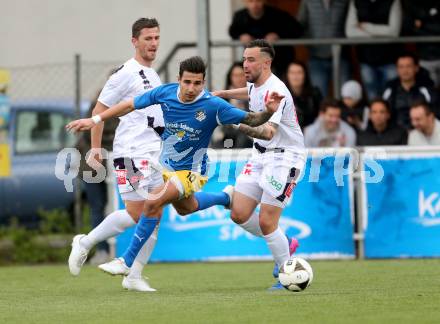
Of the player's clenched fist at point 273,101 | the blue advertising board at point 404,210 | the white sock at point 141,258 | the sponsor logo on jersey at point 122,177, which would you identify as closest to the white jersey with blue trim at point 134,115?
the sponsor logo on jersey at point 122,177

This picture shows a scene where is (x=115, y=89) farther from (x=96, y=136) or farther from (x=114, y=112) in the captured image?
(x=114, y=112)

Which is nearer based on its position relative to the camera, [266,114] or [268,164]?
[266,114]

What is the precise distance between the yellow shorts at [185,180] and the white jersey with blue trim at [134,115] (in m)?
0.75

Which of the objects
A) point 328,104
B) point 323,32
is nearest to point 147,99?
point 328,104

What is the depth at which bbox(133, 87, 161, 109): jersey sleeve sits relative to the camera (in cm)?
1061

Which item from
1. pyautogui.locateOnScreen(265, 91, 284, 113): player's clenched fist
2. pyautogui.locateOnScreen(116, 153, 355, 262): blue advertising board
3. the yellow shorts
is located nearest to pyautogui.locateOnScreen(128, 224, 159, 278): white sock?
the yellow shorts

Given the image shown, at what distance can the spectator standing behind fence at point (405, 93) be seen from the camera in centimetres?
1595

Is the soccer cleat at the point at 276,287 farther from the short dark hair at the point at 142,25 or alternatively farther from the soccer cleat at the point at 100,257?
the soccer cleat at the point at 100,257

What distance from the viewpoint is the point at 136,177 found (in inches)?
449

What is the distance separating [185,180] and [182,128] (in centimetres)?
45

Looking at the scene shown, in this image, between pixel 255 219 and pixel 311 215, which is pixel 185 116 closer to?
pixel 255 219

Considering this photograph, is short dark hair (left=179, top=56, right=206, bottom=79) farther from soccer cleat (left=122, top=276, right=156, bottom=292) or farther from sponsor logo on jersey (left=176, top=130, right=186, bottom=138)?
soccer cleat (left=122, top=276, right=156, bottom=292)

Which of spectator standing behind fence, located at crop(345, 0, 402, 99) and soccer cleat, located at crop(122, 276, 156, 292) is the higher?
spectator standing behind fence, located at crop(345, 0, 402, 99)

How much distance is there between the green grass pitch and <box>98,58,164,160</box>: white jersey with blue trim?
1.29m
